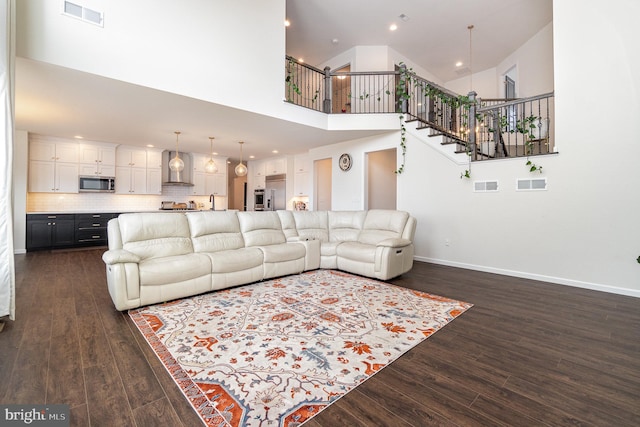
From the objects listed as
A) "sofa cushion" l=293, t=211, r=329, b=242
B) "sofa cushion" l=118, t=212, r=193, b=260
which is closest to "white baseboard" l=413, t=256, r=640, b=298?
"sofa cushion" l=293, t=211, r=329, b=242

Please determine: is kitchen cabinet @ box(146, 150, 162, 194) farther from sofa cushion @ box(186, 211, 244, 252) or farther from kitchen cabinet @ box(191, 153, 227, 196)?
sofa cushion @ box(186, 211, 244, 252)

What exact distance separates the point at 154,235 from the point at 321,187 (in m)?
5.25

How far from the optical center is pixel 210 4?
13.2 feet

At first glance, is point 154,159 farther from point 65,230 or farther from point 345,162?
point 345,162

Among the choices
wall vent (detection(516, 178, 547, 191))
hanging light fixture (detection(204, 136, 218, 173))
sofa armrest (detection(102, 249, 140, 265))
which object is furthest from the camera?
hanging light fixture (detection(204, 136, 218, 173))

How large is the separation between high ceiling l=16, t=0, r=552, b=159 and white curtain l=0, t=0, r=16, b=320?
0.60 meters

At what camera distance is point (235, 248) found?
396cm

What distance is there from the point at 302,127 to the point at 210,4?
7.84 feet

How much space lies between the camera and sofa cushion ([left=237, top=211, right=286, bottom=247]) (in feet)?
13.9

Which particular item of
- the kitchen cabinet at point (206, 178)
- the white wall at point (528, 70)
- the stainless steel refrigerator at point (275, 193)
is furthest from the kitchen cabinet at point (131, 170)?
the white wall at point (528, 70)

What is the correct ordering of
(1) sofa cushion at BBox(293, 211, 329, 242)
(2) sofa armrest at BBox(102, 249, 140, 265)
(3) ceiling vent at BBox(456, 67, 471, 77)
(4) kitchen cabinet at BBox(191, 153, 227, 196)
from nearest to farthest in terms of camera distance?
(2) sofa armrest at BBox(102, 249, 140, 265)
(1) sofa cushion at BBox(293, 211, 329, 242)
(3) ceiling vent at BBox(456, 67, 471, 77)
(4) kitchen cabinet at BBox(191, 153, 227, 196)

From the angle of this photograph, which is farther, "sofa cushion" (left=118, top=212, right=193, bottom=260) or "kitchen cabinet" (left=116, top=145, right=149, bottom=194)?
"kitchen cabinet" (left=116, top=145, right=149, bottom=194)

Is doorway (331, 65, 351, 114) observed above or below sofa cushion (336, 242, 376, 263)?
above

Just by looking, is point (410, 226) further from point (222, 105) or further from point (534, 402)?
point (222, 105)
